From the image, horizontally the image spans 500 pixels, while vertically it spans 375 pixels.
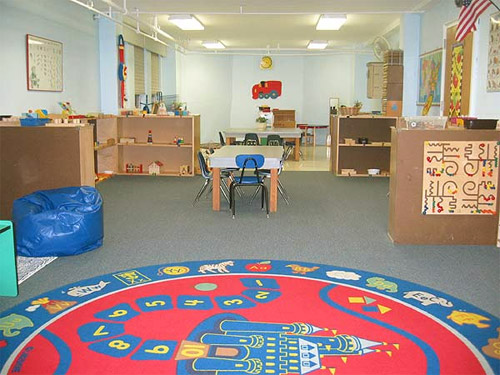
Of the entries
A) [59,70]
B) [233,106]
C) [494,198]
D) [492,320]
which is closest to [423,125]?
[494,198]

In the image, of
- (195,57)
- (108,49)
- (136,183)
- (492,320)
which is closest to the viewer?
(492,320)

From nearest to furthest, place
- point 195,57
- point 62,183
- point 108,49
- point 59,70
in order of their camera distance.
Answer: point 62,183 < point 59,70 < point 108,49 < point 195,57

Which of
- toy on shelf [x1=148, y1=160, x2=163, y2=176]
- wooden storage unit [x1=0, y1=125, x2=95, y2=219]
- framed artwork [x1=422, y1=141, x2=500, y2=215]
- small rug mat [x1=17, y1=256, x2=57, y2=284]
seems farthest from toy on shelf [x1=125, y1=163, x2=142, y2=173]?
framed artwork [x1=422, y1=141, x2=500, y2=215]

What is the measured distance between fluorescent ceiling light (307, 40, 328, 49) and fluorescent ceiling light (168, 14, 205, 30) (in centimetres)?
398

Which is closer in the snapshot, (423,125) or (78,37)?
(423,125)

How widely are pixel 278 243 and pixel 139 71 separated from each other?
Result: 30.7 ft

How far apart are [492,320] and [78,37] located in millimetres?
8547

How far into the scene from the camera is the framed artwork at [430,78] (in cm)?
938

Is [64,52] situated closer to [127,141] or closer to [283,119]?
[127,141]

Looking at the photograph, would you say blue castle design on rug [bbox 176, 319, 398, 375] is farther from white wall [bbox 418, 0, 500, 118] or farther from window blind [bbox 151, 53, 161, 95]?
window blind [bbox 151, 53, 161, 95]

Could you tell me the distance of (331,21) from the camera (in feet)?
39.2

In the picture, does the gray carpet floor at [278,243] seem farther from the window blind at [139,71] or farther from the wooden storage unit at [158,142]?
the window blind at [139,71]

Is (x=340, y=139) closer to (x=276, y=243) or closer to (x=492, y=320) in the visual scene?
(x=276, y=243)

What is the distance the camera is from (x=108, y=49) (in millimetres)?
10953
